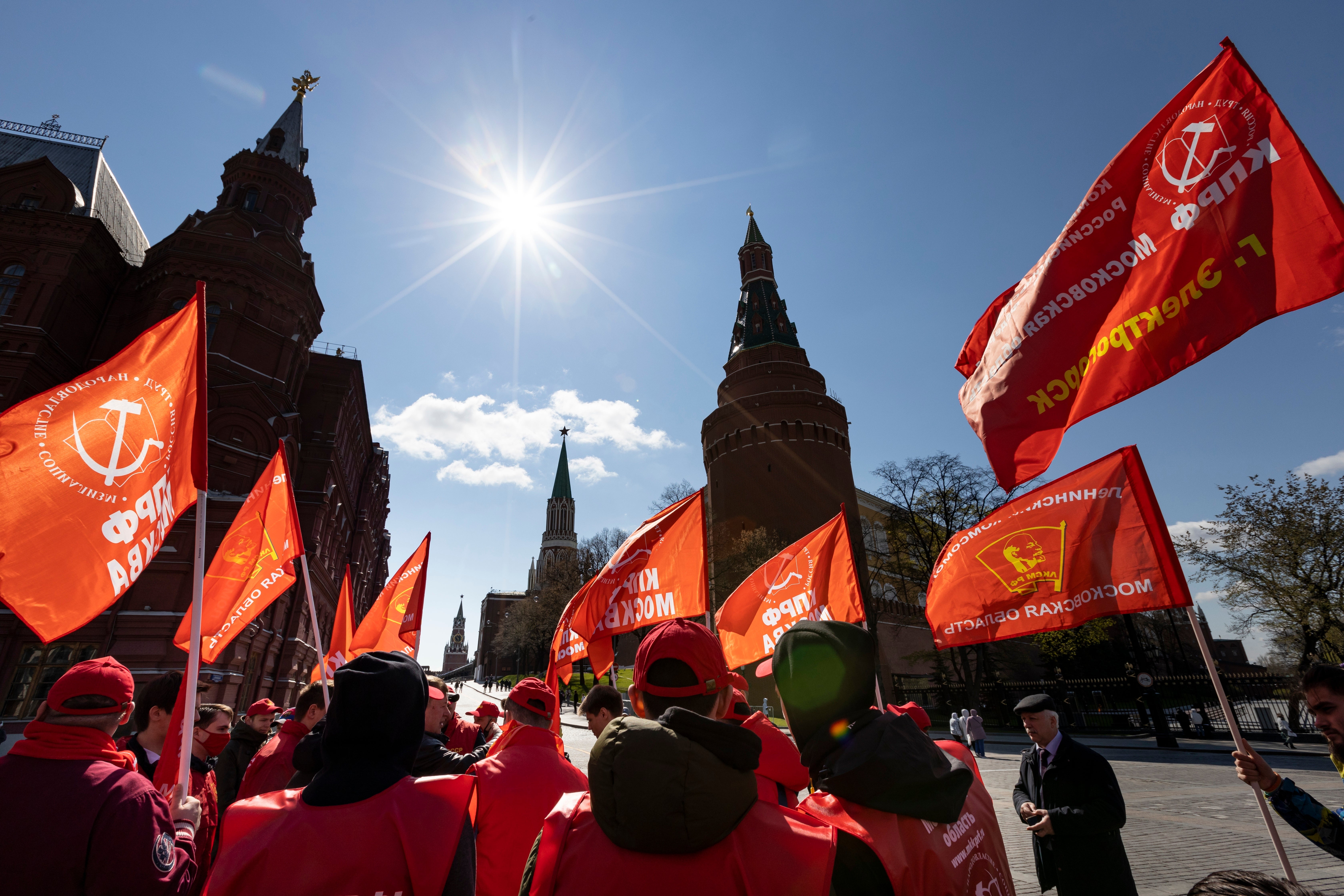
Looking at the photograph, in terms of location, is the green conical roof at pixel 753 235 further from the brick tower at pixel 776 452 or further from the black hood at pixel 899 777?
the black hood at pixel 899 777

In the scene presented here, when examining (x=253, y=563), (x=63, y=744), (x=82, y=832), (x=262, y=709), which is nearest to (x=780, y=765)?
(x=82, y=832)

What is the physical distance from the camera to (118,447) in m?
3.70

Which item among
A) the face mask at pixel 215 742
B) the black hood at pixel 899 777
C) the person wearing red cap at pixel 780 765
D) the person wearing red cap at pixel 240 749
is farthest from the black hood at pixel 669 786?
the person wearing red cap at pixel 240 749

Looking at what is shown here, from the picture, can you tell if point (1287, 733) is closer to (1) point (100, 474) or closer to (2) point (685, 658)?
(2) point (685, 658)

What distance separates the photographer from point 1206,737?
24.3 m

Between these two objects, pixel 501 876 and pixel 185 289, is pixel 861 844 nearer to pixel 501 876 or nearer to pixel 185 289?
pixel 501 876

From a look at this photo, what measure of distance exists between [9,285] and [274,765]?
3083 centimetres

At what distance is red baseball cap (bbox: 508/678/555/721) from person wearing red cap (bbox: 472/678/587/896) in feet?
0.43

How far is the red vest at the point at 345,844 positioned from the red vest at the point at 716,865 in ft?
1.59

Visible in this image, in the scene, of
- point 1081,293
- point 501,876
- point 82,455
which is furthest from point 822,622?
point 82,455

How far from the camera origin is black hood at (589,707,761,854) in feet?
5.43

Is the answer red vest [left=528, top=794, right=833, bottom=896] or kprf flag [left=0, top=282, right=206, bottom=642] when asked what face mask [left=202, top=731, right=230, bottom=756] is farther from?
red vest [left=528, top=794, right=833, bottom=896]

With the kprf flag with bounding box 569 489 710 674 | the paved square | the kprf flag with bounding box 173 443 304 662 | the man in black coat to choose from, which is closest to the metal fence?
the paved square

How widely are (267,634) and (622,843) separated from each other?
29.2 meters
